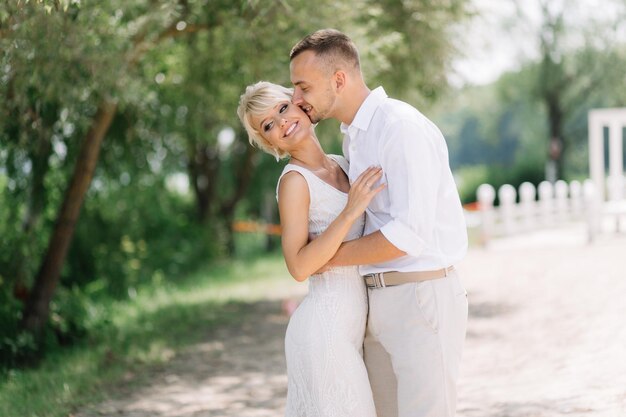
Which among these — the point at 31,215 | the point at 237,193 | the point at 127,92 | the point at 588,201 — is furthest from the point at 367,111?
the point at 237,193

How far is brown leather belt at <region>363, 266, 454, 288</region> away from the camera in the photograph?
11.8ft

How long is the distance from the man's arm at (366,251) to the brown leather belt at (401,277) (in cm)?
13

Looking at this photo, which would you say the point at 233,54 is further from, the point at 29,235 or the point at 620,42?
the point at 620,42

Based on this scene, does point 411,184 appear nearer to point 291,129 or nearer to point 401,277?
point 401,277

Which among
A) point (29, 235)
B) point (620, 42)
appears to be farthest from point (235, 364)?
point (620, 42)

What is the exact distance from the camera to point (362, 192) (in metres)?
3.52

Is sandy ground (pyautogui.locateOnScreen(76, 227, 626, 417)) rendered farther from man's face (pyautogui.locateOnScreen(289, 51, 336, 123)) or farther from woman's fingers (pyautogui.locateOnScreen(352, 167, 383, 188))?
man's face (pyautogui.locateOnScreen(289, 51, 336, 123))

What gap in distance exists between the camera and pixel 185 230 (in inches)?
765

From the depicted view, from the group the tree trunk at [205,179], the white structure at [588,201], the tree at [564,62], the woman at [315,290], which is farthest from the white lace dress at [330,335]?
the tree at [564,62]

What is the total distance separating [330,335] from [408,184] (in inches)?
30.8

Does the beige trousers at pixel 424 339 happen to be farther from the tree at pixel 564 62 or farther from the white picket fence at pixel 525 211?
the tree at pixel 564 62

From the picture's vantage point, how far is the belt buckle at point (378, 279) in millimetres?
3684

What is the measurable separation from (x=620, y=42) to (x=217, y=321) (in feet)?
91.2

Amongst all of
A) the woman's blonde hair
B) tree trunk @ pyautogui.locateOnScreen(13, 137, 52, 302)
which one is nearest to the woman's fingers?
the woman's blonde hair
